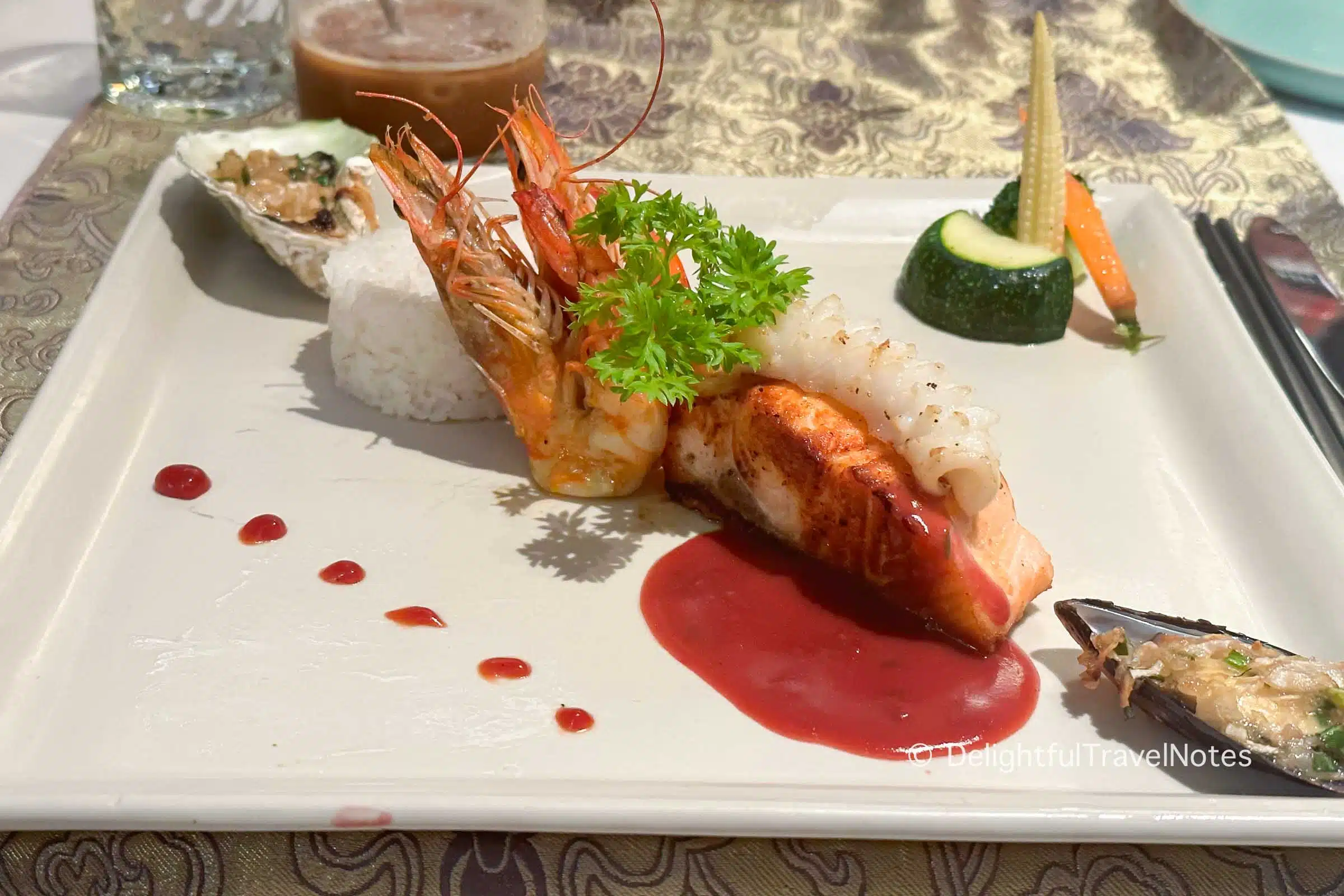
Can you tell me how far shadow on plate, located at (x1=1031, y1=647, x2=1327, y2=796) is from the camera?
2166 millimetres

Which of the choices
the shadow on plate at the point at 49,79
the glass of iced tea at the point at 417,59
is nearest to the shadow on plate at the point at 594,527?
the glass of iced tea at the point at 417,59

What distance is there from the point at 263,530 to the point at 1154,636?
1.96 meters

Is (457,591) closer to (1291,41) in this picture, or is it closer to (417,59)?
(417,59)

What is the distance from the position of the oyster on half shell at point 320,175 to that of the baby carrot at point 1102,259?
225 centimetres

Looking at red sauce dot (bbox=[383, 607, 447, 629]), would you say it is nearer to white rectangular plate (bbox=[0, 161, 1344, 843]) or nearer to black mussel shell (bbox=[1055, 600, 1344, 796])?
white rectangular plate (bbox=[0, 161, 1344, 843])

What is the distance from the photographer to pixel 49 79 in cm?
480

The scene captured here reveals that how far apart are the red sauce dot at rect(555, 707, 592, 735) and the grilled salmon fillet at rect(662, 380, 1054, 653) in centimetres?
70

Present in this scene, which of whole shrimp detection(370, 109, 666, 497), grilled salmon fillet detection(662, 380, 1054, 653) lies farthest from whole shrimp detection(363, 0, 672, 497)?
grilled salmon fillet detection(662, 380, 1054, 653)

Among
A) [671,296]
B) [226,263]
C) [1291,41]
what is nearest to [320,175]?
[226,263]

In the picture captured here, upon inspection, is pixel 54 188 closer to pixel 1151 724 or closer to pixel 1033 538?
pixel 1033 538

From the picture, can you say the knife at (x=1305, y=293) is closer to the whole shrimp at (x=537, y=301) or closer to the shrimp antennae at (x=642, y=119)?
the whole shrimp at (x=537, y=301)

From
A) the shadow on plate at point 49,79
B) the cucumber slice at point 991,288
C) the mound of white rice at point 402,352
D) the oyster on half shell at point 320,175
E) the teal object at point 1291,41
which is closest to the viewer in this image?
the mound of white rice at point 402,352

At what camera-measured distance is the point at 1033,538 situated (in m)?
2.61

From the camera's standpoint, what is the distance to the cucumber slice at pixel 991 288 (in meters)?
3.52
